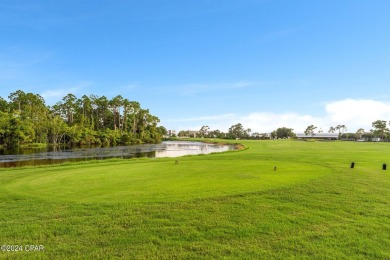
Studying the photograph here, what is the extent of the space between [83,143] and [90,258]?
73.2 meters

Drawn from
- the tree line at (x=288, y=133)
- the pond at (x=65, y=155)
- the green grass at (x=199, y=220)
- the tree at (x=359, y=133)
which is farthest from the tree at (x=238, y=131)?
the green grass at (x=199, y=220)

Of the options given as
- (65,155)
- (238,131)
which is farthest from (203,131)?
(65,155)

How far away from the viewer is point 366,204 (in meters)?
6.91

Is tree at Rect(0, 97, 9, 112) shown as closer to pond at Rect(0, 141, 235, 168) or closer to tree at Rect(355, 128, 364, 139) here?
pond at Rect(0, 141, 235, 168)

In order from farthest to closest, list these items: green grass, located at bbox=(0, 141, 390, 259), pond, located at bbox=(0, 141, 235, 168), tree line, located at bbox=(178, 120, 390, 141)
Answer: tree line, located at bbox=(178, 120, 390, 141)
pond, located at bbox=(0, 141, 235, 168)
green grass, located at bbox=(0, 141, 390, 259)

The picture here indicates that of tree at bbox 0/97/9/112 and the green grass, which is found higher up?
tree at bbox 0/97/9/112

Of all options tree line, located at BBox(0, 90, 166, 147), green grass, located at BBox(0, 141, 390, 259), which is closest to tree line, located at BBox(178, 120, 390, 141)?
tree line, located at BBox(0, 90, 166, 147)

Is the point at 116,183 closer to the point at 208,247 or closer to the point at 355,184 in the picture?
the point at 208,247

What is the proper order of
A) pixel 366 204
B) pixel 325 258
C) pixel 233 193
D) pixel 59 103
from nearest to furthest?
1. pixel 325 258
2. pixel 366 204
3. pixel 233 193
4. pixel 59 103

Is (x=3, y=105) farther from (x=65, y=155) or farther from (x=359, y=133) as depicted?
(x=359, y=133)

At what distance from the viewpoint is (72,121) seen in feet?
264

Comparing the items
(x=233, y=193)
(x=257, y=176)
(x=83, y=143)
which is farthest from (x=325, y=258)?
(x=83, y=143)

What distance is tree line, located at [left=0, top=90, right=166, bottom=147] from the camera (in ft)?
173

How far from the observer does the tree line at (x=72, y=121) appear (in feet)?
173
